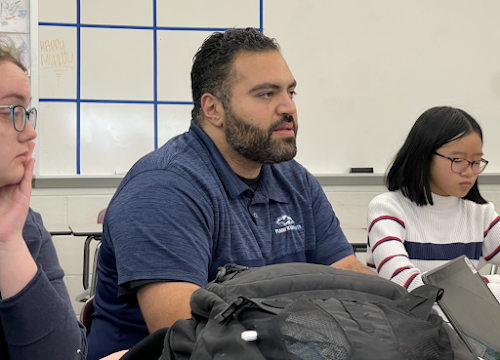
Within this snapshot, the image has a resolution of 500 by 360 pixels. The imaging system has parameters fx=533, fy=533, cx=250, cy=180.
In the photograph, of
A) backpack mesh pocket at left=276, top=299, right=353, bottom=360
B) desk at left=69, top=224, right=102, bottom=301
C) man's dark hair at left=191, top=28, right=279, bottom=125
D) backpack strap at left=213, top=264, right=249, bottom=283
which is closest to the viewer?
backpack mesh pocket at left=276, top=299, right=353, bottom=360

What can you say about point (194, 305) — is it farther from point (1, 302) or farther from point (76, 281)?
point (76, 281)

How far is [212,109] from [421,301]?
1.11 metres

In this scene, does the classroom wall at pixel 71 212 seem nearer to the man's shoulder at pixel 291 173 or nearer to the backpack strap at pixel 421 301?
the man's shoulder at pixel 291 173

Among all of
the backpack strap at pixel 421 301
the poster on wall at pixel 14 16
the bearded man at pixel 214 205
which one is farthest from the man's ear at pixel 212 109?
the poster on wall at pixel 14 16

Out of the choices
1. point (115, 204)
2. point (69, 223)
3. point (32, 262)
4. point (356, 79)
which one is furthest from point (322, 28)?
point (32, 262)

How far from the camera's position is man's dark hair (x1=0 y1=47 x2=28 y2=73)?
98 cm

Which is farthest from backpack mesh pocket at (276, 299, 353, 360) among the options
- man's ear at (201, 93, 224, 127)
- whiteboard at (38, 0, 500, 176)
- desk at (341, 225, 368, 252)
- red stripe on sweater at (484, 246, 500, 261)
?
whiteboard at (38, 0, 500, 176)

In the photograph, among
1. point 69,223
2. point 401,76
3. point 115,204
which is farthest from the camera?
point 401,76

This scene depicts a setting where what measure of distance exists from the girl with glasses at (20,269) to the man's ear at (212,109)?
669 mm

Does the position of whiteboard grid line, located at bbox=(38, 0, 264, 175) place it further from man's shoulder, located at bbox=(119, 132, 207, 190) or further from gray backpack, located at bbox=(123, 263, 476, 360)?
gray backpack, located at bbox=(123, 263, 476, 360)

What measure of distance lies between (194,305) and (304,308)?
0.16 m

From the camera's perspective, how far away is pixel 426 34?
4102 millimetres

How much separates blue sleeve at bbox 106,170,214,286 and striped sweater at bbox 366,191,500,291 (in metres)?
0.76

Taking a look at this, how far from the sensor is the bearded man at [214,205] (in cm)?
118
